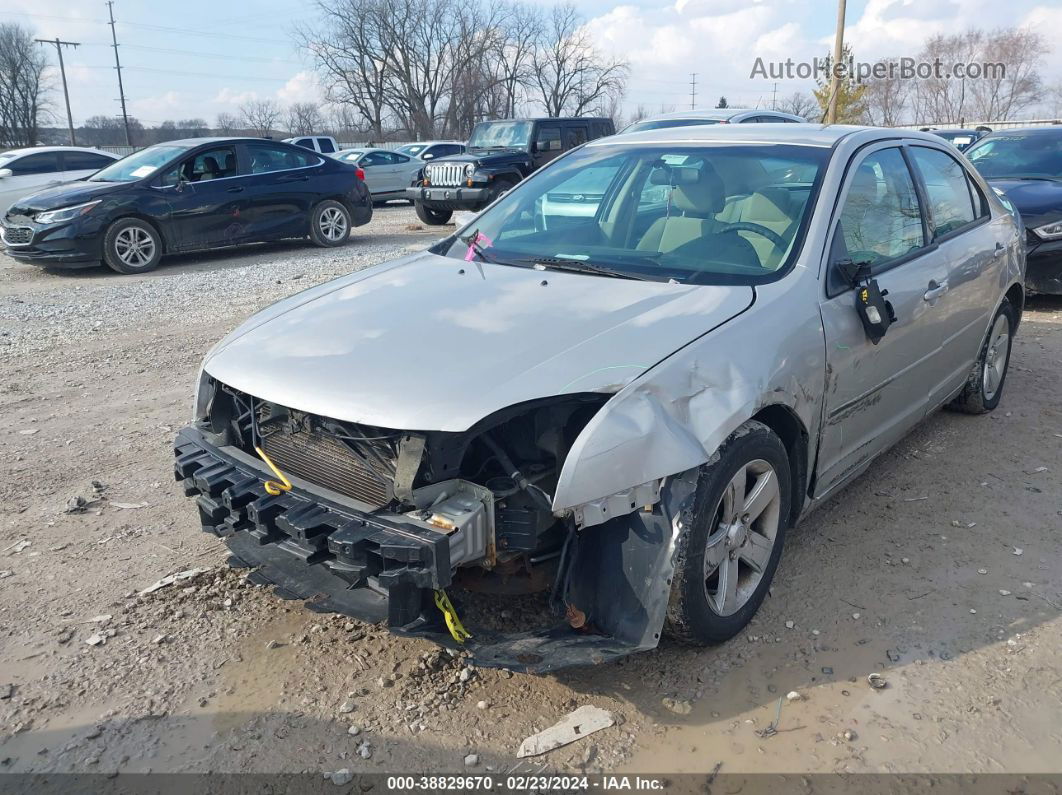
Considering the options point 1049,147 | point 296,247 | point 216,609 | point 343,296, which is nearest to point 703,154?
point 343,296

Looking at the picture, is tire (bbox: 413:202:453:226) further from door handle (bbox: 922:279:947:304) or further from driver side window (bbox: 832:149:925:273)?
door handle (bbox: 922:279:947:304)

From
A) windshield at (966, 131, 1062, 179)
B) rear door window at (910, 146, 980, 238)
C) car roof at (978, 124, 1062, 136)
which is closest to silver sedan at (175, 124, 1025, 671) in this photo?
rear door window at (910, 146, 980, 238)

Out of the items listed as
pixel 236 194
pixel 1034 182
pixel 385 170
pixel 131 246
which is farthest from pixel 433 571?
pixel 385 170

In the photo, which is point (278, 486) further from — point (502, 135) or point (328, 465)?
point (502, 135)

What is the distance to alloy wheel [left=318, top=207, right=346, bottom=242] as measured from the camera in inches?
487

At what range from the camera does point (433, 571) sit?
2.28 meters

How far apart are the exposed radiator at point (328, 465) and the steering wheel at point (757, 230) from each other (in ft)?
5.86

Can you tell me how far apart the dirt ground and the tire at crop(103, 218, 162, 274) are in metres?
6.50

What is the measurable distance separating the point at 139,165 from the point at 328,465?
9847 millimetres

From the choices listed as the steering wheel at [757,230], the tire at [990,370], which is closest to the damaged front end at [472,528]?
the steering wheel at [757,230]

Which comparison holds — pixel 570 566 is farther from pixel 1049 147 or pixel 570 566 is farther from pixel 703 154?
pixel 1049 147

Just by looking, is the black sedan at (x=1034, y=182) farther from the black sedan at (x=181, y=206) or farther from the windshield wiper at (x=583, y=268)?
the black sedan at (x=181, y=206)

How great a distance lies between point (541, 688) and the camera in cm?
275

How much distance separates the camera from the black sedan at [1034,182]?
24.9ft
